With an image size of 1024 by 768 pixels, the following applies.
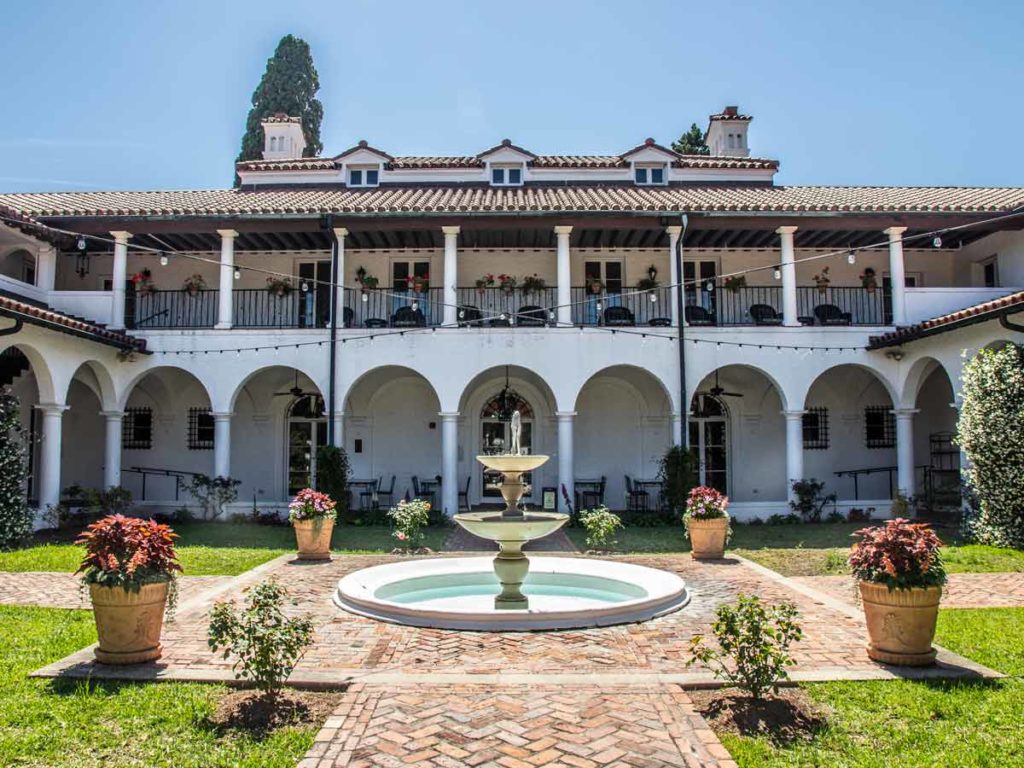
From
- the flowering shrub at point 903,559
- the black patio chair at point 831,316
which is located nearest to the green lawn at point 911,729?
the flowering shrub at point 903,559

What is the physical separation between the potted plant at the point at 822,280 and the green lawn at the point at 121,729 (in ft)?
56.0

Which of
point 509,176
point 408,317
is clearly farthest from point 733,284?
point 408,317

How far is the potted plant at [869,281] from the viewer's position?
18406 millimetres

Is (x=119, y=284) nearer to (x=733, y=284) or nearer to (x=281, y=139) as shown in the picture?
(x=281, y=139)

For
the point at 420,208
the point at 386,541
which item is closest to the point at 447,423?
the point at 386,541

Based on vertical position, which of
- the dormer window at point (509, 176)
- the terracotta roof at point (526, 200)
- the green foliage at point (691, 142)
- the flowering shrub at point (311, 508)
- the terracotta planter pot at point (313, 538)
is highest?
the green foliage at point (691, 142)

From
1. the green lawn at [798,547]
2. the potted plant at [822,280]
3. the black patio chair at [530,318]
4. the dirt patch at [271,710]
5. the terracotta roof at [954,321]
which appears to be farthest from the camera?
the potted plant at [822,280]

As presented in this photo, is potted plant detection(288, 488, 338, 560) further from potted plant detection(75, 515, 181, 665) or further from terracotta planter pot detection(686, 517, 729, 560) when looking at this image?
terracotta planter pot detection(686, 517, 729, 560)

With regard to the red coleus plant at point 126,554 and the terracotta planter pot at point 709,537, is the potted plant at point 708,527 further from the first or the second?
the red coleus plant at point 126,554

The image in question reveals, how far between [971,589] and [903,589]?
4.42 metres

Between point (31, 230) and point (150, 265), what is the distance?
10.9ft

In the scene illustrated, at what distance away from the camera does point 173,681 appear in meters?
5.89

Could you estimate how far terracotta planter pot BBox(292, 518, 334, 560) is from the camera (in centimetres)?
1180

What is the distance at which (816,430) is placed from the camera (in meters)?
19.6
